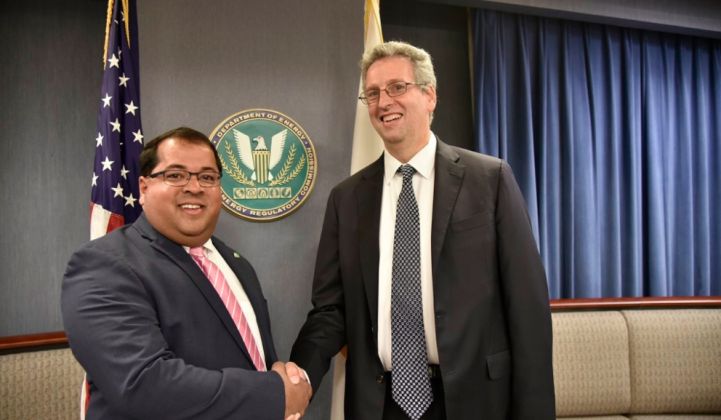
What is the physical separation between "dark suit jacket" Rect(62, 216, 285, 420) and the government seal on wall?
106 cm

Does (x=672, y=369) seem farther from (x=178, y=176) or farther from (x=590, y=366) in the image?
(x=178, y=176)

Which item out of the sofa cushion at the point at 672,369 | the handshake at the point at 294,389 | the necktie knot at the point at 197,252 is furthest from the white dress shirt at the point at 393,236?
the sofa cushion at the point at 672,369

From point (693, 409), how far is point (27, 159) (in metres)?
3.84

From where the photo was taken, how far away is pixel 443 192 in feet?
5.69

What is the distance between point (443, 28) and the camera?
3340 millimetres

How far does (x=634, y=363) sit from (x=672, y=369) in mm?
201

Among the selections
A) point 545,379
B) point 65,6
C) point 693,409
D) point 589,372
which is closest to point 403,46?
point 545,379

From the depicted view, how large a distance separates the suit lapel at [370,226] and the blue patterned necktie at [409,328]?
0.25ft

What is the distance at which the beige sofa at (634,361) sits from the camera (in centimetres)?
262

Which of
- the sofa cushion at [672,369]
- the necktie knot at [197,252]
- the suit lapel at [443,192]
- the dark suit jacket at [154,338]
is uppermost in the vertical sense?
the suit lapel at [443,192]

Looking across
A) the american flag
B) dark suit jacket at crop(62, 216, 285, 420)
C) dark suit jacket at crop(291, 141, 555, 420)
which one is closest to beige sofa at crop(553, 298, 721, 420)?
dark suit jacket at crop(291, 141, 555, 420)

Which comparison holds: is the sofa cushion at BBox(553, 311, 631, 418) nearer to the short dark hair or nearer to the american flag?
the short dark hair

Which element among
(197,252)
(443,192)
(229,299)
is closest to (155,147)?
(197,252)

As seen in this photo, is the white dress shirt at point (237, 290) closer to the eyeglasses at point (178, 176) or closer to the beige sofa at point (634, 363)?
the eyeglasses at point (178, 176)
